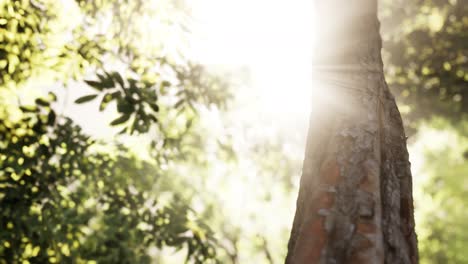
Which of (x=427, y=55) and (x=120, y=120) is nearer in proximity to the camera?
(x=120, y=120)

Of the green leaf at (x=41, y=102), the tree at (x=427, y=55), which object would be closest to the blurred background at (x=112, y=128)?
the green leaf at (x=41, y=102)

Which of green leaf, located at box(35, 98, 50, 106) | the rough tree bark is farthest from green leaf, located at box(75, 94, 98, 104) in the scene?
the rough tree bark

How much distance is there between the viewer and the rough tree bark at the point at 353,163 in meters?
1.64

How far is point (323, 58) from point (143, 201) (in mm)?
3661

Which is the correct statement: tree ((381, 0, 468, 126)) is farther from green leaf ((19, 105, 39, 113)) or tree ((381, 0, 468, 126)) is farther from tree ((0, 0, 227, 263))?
green leaf ((19, 105, 39, 113))

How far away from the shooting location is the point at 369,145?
190 cm

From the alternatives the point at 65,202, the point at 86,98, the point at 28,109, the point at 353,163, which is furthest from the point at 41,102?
the point at 353,163

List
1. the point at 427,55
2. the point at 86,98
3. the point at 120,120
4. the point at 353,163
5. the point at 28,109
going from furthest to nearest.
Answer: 1. the point at 427,55
2. the point at 28,109
3. the point at 120,120
4. the point at 86,98
5. the point at 353,163

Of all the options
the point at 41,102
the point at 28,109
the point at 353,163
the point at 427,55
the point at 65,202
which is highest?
the point at 427,55

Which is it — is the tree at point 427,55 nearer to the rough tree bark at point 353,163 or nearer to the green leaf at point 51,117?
the rough tree bark at point 353,163

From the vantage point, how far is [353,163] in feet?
5.99

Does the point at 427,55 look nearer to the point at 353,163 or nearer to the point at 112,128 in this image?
the point at 112,128

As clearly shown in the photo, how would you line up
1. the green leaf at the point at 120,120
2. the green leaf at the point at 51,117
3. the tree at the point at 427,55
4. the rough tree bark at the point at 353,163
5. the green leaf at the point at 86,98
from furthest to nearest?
the tree at the point at 427,55 → the green leaf at the point at 51,117 → the green leaf at the point at 120,120 → the green leaf at the point at 86,98 → the rough tree bark at the point at 353,163

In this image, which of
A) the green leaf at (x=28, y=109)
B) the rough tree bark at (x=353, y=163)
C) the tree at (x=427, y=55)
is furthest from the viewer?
the tree at (x=427, y=55)
